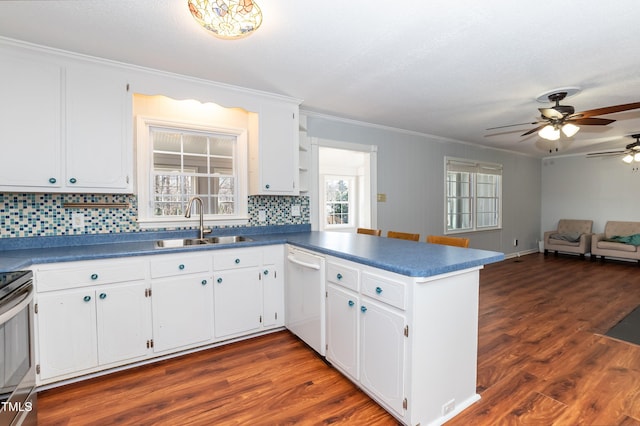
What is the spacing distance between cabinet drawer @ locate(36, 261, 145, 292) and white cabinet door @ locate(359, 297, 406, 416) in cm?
164

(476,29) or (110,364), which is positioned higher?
(476,29)

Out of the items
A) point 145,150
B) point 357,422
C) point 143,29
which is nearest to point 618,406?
point 357,422

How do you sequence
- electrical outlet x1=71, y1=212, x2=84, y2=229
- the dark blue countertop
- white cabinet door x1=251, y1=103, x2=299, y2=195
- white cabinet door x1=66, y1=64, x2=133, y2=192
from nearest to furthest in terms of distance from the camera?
the dark blue countertop, white cabinet door x1=66, y1=64, x2=133, y2=192, electrical outlet x1=71, y1=212, x2=84, y2=229, white cabinet door x1=251, y1=103, x2=299, y2=195

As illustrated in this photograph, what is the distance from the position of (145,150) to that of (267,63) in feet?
4.56

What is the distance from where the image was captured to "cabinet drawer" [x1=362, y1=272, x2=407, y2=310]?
1.56 meters

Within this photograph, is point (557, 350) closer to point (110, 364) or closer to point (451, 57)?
point (451, 57)

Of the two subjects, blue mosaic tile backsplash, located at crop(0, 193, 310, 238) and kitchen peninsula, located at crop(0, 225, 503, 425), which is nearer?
kitchen peninsula, located at crop(0, 225, 503, 425)

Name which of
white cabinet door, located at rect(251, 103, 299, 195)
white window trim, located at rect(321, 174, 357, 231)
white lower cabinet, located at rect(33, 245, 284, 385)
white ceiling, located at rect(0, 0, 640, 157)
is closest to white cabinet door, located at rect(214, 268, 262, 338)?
white lower cabinet, located at rect(33, 245, 284, 385)

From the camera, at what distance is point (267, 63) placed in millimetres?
2387

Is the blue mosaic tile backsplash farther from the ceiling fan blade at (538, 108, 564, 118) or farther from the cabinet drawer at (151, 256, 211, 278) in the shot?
the ceiling fan blade at (538, 108, 564, 118)

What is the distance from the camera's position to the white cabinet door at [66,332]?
75.8 inches

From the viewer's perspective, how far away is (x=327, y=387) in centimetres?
199

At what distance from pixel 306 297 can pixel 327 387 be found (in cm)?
67

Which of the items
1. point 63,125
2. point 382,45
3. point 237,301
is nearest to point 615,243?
point 382,45
